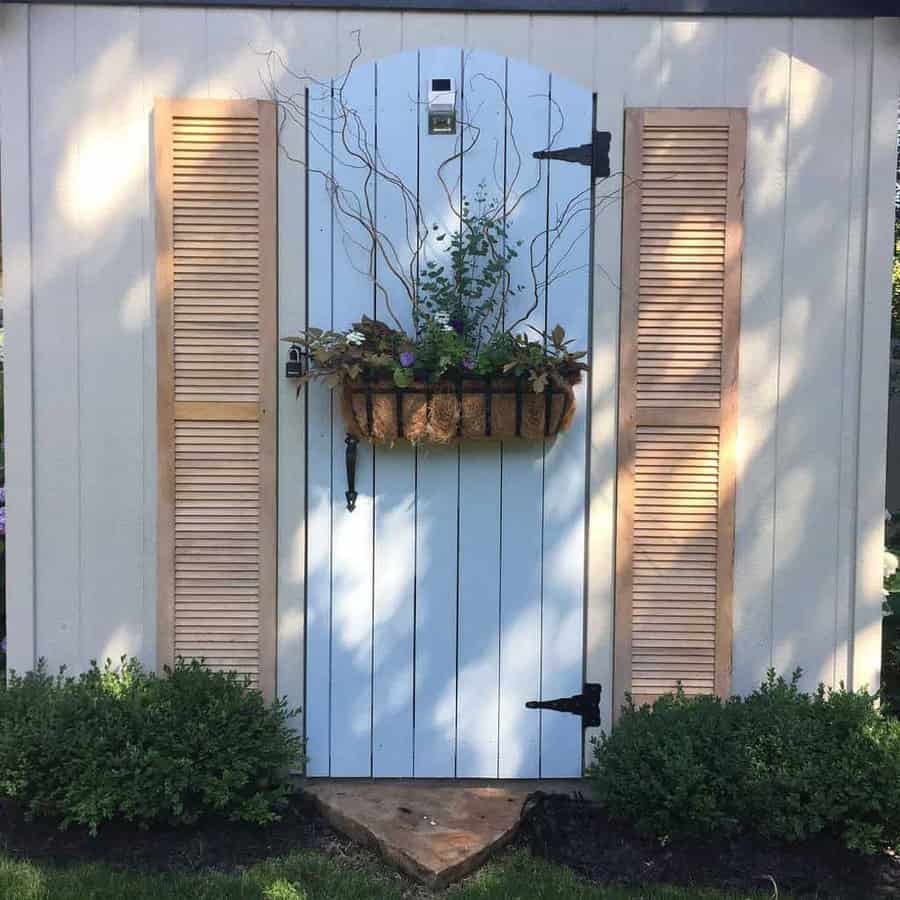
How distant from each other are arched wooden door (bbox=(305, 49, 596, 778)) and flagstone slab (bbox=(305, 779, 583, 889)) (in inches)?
2.4

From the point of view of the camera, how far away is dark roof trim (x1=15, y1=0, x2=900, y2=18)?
3176 millimetres

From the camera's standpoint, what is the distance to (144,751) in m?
2.93

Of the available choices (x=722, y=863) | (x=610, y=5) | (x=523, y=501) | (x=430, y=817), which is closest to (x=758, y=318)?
(x=523, y=501)

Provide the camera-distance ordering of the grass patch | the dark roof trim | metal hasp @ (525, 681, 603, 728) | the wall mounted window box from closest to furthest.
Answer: the grass patch → the wall mounted window box → the dark roof trim → metal hasp @ (525, 681, 603, 728)

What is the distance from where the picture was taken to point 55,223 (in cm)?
325

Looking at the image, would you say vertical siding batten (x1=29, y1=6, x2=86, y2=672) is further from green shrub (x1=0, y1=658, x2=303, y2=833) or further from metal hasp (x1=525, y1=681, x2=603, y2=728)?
metal hasp (x1=525, y1=681, x2=603, y2=728)

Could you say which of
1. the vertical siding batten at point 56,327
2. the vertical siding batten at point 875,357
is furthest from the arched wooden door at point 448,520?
the vertical siding batten at point 875,357

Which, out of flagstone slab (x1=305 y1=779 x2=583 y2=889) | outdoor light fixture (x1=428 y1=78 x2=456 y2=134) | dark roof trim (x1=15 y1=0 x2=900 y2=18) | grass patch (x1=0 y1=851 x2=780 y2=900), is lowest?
grass patch (x1=0 y1=851 x2=780 y2=900)

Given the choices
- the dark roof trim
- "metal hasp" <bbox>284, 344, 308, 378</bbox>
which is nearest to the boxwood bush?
"metal hasp" <bbox>284, 344, 308, 378</bbox>

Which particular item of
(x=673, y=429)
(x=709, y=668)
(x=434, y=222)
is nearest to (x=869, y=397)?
(x=673, y=429)

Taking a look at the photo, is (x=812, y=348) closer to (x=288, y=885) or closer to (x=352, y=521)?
(x=352, y=521)

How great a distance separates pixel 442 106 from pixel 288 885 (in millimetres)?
2464

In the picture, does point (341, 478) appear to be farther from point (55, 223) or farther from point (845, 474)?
point (845, 474)

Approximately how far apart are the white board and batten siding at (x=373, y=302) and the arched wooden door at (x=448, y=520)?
0.02 meters
